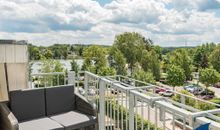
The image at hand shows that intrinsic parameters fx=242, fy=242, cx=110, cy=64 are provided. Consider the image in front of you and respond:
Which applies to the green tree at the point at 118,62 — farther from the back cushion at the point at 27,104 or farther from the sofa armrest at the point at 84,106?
the back cushion at the point at 27,104

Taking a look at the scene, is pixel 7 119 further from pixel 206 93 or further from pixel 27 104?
pixel 206 93

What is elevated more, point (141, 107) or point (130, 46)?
point (130, 46)

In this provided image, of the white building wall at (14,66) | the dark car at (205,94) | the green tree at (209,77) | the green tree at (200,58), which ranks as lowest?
the dark car at (205,94)

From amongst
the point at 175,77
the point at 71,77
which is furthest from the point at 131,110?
the point at 175,77

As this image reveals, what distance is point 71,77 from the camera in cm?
418

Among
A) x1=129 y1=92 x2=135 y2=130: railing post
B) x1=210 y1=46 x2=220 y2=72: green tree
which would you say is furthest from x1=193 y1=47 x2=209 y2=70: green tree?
x1=129 y1=92 x2=135 y2=130: railing post

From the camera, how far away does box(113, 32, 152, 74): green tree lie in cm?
2962

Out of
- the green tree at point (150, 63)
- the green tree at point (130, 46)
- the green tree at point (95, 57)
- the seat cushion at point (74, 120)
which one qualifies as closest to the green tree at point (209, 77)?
the green tree at point (150, 63)

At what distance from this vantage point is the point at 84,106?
10.6ft

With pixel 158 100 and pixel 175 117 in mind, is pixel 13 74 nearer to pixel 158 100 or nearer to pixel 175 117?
pixel 158 100

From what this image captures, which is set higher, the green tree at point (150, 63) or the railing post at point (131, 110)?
the railing post at point (131, 110)

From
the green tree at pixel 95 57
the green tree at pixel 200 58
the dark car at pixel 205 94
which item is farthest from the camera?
the green tree at pixel 200 58

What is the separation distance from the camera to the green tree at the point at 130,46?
29.6m

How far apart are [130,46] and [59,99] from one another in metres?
26.7
